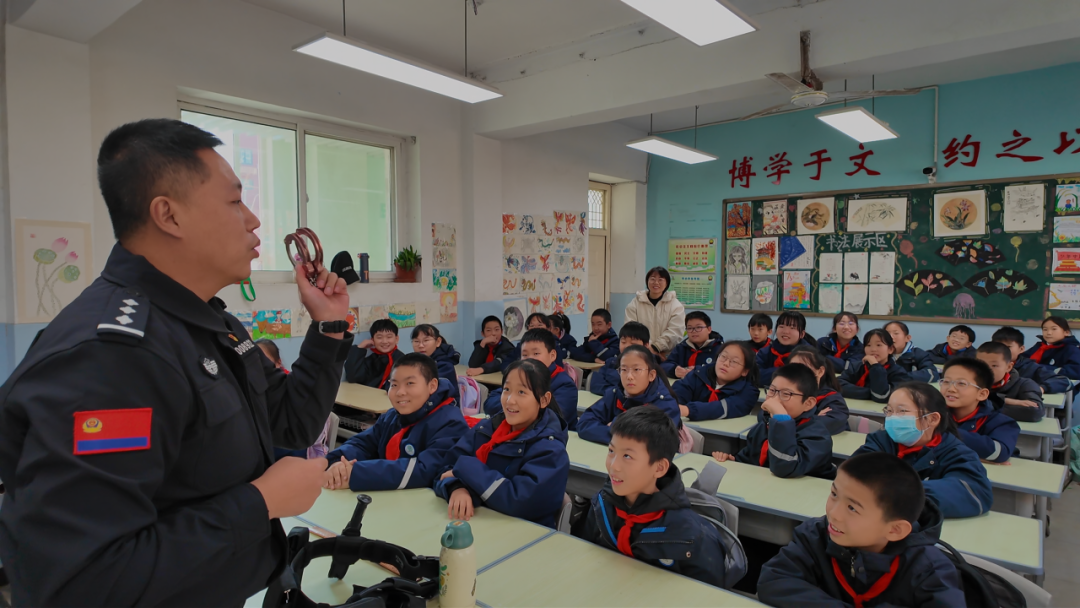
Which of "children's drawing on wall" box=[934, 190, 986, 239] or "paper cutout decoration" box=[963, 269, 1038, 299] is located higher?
"children's drawing on wall" box=[934, 190, 986, 239]

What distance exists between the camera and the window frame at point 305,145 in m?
4.02

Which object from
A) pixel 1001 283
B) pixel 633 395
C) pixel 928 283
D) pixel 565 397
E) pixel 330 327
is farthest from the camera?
pixel 928 283

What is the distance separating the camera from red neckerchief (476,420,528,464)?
2.06 meters

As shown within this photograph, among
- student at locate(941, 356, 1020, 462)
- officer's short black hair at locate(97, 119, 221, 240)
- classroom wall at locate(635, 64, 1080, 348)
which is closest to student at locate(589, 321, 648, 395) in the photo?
student at locate(941, 356, 1020, 462)

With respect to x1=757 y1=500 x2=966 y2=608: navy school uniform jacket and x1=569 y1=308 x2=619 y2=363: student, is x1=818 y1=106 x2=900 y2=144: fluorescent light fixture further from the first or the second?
x1=757 y1=500 x2=966 y2=608: navy school uniform jacket

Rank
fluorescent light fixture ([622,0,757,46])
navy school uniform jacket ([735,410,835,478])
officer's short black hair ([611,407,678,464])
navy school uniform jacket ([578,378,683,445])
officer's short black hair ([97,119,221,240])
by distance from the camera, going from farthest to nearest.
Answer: navy school uniform jacket ([578,378,683,445]) < fluorescent light fixture ([622,0,757,46]) < navy school uniform jacket ([735,410,835,478]) < officer's short black hair ([611,407,678,464]) < officer's short black hair ([97,119,221,240])

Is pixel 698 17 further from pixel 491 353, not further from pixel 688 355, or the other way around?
pixel 491 353

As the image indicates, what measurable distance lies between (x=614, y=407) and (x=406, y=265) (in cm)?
267

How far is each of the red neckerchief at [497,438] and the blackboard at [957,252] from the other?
5201 millimetres

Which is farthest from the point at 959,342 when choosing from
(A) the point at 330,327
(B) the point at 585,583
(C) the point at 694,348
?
(A) the point at 330,327

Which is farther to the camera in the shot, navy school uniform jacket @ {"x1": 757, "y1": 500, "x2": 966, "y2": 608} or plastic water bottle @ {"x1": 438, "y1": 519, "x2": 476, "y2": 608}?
navy school uniform jacket @ {"x1": 757, "y1": 500, "x2": 966, "y2": 608}

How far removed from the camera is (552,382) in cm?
331

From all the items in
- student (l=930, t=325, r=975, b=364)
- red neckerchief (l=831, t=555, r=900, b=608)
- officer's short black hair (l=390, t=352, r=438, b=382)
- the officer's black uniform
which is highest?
the officer's black uniform

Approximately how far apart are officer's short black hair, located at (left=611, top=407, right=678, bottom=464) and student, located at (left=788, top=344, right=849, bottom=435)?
123 centimetres
